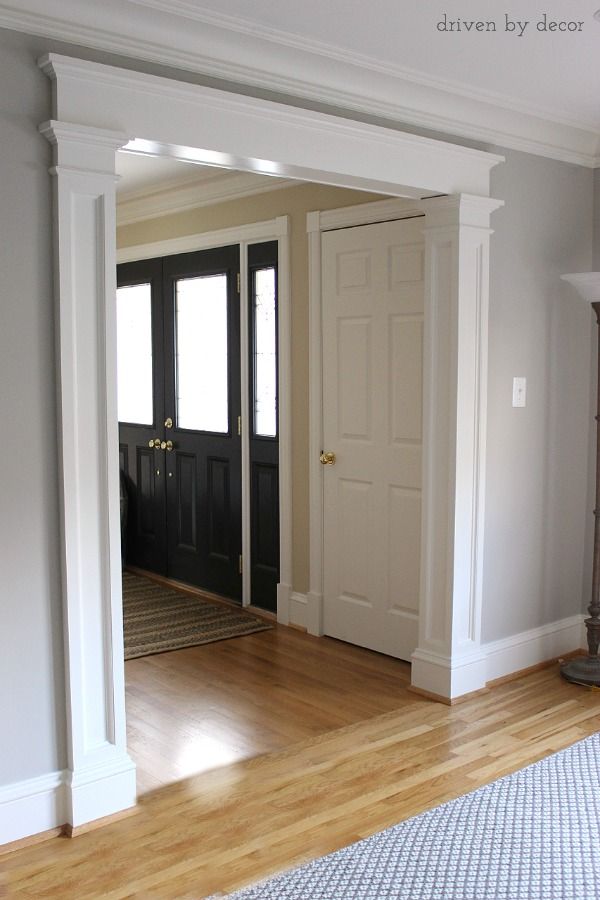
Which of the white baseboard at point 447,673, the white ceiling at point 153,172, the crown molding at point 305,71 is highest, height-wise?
the white ceiling at point 153,172

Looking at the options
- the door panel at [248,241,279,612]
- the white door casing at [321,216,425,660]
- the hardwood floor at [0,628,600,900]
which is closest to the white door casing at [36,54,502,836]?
the hardwood floor at [0,628,600,900]

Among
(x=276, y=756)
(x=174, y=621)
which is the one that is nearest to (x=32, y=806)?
(x=276, y=756)

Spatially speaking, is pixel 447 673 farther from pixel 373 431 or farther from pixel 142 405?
pixel 142 405

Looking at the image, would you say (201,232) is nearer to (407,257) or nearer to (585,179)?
(407,257)

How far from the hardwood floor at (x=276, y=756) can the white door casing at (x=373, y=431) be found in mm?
264

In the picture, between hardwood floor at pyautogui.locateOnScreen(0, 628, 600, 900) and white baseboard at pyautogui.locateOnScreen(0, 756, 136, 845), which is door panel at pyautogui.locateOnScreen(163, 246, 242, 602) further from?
white baseboard at pyautogui.locateOnScreen(0, 756, 136, 845)

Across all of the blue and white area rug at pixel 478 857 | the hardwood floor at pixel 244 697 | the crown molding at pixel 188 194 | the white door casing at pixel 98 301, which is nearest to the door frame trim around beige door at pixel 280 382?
the crown molding at pixel 188 194

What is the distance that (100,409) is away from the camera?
272 centimetres

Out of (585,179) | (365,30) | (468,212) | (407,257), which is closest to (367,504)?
(407,257)

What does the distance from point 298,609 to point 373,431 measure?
1.10 metres

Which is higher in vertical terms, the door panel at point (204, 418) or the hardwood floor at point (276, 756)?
the door panel at point (204, 418)

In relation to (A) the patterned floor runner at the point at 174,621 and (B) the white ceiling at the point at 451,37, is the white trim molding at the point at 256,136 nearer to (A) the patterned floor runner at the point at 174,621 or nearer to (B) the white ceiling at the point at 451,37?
(B) the white ceiling at the point at 451,37

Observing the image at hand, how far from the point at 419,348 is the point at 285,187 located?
4.08 ft

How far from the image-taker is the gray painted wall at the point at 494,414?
257 cm
